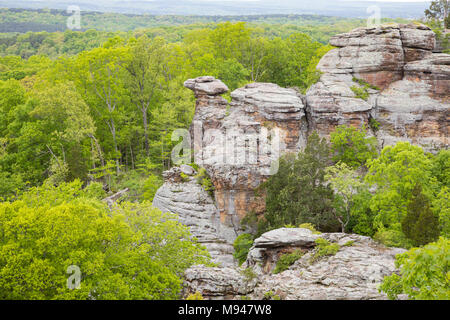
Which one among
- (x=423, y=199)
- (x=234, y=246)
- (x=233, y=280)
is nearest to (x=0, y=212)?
(x=233, y=280)

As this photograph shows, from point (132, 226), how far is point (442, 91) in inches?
1386

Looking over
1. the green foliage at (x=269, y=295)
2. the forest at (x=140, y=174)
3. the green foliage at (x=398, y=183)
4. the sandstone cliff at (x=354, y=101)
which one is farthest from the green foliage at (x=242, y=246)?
the green foliage at (x=269, y=295)

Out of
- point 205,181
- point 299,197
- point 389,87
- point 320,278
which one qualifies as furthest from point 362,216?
point 389,87

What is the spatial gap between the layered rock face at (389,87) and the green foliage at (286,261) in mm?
20899

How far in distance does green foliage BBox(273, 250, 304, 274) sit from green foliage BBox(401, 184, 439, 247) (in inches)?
306

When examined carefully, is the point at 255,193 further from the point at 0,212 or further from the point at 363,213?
the point at 0,212

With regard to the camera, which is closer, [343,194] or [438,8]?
[343,194]

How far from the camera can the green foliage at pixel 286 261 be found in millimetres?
21594

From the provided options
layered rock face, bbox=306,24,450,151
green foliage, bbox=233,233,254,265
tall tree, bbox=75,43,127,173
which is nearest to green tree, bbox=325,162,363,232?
green foliage, bbox=233,233,254,265

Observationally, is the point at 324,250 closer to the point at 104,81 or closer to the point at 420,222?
the point at 420,222

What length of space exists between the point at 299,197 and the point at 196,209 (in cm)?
940

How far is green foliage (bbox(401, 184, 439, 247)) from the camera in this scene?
77.7 ft

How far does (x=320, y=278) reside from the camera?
18.3m

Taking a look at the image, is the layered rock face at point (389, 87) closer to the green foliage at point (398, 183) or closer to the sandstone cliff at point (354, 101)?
the sandstone cliff at point (354, 101)
